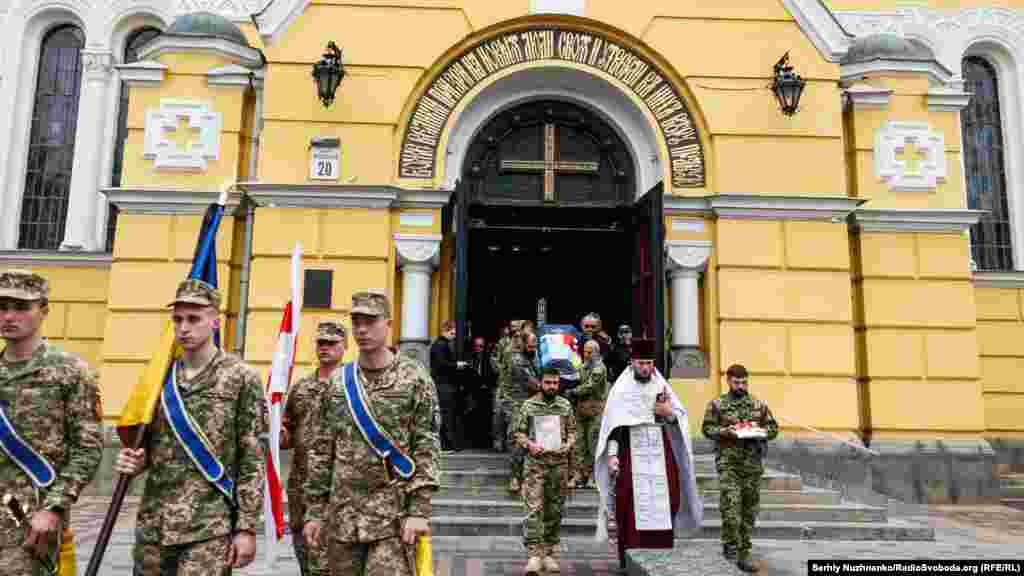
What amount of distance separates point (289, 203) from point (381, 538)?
25.9 ft

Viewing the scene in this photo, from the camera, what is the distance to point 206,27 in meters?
11.5

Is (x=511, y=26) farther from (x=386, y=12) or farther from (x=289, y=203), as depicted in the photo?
(x=289, y=203)

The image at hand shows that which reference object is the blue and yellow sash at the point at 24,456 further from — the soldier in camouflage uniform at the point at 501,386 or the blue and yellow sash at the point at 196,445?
the soldier in camouflage uniform at the point at 501,386

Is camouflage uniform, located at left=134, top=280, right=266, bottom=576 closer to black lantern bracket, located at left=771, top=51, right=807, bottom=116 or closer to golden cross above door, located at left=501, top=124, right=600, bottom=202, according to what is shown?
golden cross above door, located at left=501, top=124, right=600, bottom=202

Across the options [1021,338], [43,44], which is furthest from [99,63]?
[1021,338]

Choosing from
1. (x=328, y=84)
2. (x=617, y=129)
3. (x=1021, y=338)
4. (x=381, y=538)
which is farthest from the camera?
(x=1021, y=338)

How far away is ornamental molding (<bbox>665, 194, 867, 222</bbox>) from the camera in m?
11.0

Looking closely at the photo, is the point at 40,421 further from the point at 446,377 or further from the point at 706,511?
the point at 706,511

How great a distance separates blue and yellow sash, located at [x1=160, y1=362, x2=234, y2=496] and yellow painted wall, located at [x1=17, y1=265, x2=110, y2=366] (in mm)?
11168

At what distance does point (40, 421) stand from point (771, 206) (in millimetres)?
9825

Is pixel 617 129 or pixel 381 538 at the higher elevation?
pixel 617 129

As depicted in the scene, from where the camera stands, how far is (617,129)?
11922 millimetres

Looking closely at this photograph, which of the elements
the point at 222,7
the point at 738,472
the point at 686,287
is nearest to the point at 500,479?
the point at 738,472

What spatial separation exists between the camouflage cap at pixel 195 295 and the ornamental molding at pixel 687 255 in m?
8.17
